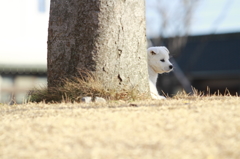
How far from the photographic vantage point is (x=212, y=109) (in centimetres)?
398

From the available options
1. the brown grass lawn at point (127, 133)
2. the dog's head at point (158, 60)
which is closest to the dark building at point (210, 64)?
the dog's head at point (158, 60)

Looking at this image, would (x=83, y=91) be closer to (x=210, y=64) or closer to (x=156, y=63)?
(x=156, y=63)

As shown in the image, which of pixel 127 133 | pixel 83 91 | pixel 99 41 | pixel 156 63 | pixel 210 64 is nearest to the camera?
pixel 127 133

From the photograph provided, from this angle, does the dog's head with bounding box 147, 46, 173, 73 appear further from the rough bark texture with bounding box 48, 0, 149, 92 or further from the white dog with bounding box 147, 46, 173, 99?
the rough bark texture with bounding box 48, 0, 149, 92

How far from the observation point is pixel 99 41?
216 inches

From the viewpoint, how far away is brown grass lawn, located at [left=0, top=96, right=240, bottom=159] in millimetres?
2953

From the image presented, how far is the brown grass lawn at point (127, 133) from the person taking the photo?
2953 mm

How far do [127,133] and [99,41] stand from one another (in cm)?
233

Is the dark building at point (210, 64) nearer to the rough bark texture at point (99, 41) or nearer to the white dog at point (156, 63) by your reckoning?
the white dog at point (156, 63)


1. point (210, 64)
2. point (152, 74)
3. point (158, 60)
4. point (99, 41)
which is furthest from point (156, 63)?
point (210, 64)

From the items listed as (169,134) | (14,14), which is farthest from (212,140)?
(14,14)

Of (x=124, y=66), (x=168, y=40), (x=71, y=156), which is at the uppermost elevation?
(x=168, y=40)

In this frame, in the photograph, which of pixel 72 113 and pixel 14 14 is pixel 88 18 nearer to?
pixel 72 113

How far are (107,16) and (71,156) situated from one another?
284cm
